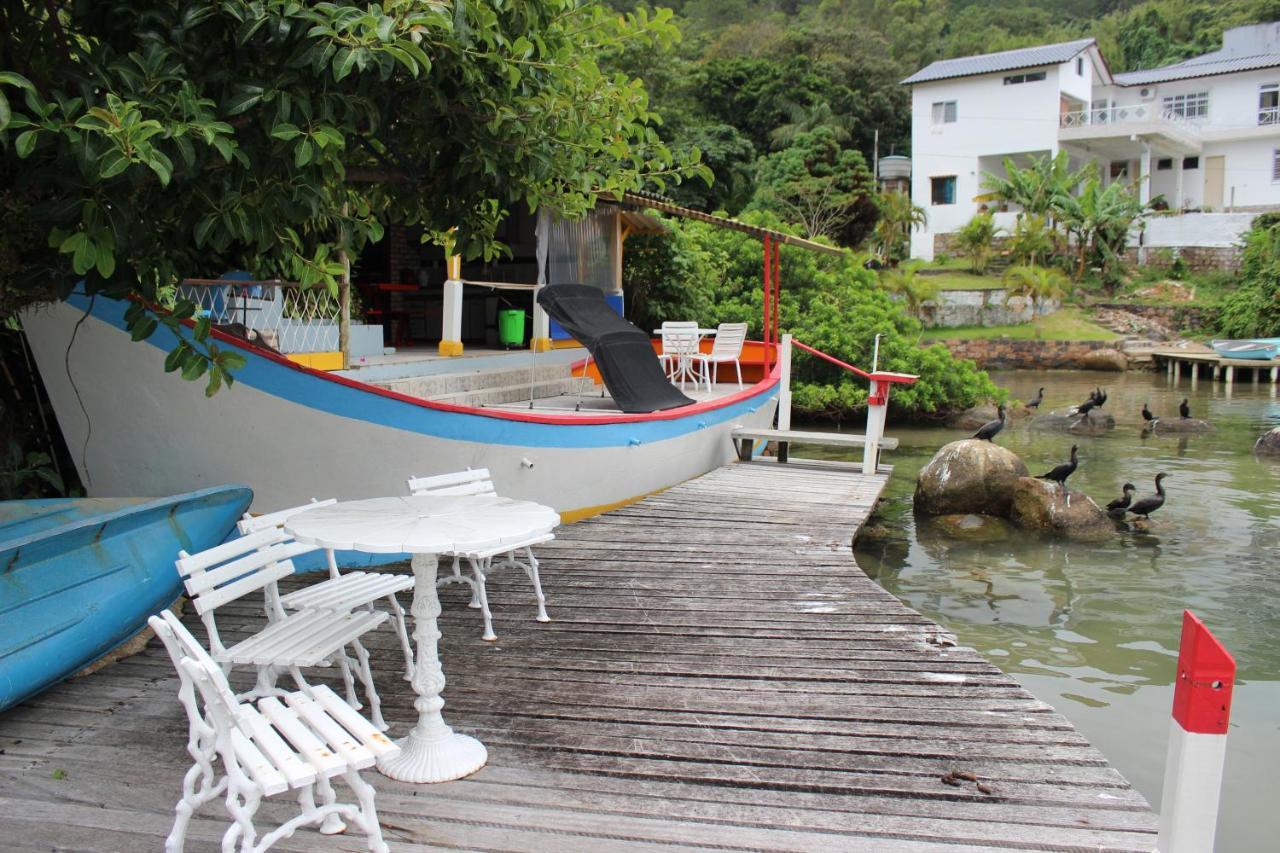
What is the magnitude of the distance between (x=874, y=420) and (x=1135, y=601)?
113 inches

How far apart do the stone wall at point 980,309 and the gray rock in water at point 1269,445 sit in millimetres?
15390

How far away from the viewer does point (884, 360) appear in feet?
62.5

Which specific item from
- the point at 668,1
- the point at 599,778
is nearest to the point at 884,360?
the point at 599,778

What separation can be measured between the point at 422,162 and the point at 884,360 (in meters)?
14.9

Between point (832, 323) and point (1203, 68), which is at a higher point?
point (1203, 68)

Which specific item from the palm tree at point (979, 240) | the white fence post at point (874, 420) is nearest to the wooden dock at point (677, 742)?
the white fence post at point (874, 420)

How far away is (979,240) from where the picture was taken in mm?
34312

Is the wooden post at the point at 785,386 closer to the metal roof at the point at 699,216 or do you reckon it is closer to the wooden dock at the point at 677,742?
the metal roof at the point at 699,216

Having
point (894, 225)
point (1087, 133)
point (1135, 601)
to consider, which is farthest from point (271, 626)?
point (1087, 133)

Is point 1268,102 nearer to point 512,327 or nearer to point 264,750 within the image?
point 512,327

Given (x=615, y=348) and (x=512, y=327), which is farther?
(x=512, y=327)

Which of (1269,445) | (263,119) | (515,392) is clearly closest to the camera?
(263,119)

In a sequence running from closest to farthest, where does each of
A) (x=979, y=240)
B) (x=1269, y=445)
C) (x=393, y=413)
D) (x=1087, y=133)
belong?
(x=393, y=413), (x=1269, y=445), (x=979, y=240), (x=1087, y=133)

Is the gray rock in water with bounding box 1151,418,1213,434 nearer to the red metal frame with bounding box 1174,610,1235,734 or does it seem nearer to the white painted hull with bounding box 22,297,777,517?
the white painted hull with bounding box 22,297,777,517
